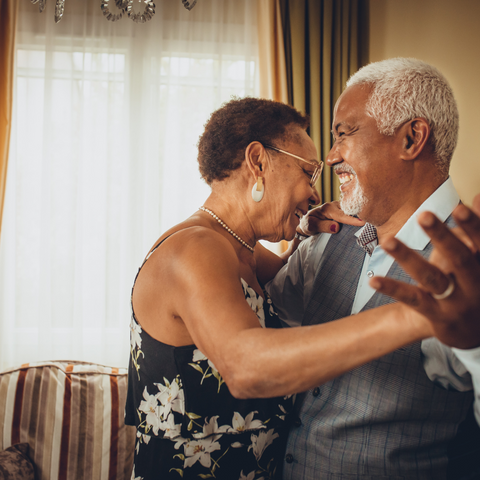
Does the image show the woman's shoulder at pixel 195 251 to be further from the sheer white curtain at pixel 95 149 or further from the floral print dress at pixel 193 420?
the sheer white curtain at pixel 95 149

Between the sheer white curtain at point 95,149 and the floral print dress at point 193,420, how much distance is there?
199 cm

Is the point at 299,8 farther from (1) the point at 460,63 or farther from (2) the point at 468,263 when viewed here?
(2) the point at 468,263

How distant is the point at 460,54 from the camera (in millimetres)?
1591

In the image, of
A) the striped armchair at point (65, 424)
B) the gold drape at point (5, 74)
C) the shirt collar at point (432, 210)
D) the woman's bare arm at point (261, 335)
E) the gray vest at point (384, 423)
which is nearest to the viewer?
the woman's bare arm at point (261, 335)

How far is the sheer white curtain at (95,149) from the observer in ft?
9.70

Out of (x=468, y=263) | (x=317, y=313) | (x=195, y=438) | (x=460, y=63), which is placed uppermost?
(x=460, y=63)

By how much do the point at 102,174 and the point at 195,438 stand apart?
2367 mm

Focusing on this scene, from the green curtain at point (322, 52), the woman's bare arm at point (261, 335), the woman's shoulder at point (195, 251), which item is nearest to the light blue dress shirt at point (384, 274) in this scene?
the woman's bare arm at point (261, 335)

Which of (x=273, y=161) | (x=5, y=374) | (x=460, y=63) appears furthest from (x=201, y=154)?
(x=5, y=374)

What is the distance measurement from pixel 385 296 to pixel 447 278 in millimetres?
588

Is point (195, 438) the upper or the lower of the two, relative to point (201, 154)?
lower

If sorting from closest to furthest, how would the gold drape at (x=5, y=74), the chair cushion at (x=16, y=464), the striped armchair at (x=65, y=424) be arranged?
the chair cushion at (x=16, y=464) < the striped armchair at (x=65, y=424) < the gold drape at (x=5, y=74)

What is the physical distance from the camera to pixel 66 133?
2.99m

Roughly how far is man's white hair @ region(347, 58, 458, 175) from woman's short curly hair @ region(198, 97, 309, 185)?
0.27 m
